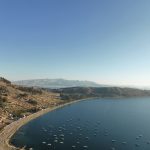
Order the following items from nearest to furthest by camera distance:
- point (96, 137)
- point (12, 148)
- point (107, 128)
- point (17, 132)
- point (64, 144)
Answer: point (12, 148)
point (64, 144)
point (96, 137)
point (17, 132)
point (107, 128)

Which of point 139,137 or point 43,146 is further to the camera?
point 139,137

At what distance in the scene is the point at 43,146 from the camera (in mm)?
140750

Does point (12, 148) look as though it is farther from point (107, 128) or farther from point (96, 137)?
point (107, 128)

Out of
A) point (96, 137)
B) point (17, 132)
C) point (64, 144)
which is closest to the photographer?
point (64, 144)

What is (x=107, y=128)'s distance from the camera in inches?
7564

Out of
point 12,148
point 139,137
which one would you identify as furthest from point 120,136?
point 12,148

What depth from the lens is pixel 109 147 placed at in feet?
457

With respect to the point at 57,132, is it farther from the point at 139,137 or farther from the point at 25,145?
the point at 139,137

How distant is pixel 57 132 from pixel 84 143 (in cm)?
3516

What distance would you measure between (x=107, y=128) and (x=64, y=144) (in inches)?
2269

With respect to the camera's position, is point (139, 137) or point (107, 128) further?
point (107, 128)

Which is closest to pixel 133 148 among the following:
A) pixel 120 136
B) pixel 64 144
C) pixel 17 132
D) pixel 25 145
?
pixel 120 136

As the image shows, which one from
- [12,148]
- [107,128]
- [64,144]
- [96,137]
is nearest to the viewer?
[12,148]

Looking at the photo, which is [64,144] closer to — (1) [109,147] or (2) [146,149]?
(1) [109,147]
